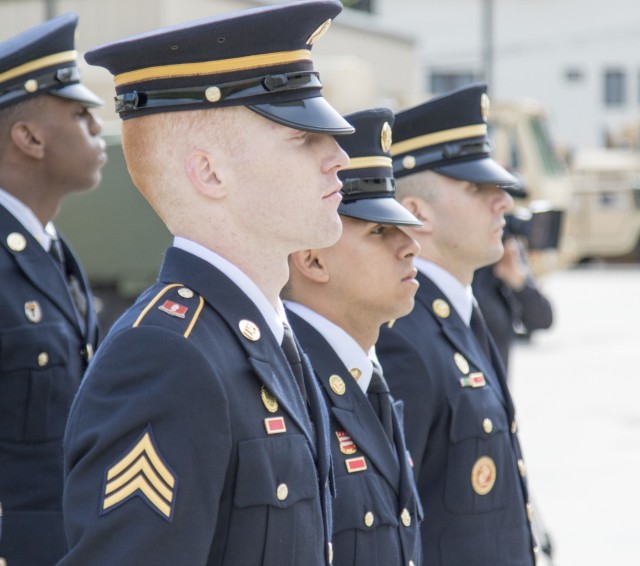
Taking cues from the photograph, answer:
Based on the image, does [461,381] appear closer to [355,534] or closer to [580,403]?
[355,534]

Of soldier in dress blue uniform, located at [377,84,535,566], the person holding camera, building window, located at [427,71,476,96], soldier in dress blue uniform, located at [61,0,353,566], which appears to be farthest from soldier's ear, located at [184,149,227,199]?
building window, located at [427,71,476,96]

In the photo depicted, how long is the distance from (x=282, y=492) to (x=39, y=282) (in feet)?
5.26

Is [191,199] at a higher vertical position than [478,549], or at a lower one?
higher

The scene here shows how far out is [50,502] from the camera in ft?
10.1

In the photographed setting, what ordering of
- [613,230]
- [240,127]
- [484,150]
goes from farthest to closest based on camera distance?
1. [613,230]
2. [484,150]
3. [240,127]

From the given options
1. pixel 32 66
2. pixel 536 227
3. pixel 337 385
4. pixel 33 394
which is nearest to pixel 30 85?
pixel 32 66

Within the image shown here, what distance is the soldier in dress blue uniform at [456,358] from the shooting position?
9.87ft

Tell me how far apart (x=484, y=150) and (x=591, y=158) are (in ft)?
63.7

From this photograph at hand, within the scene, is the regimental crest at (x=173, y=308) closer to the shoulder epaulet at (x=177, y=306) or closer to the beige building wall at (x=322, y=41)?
the shoulder epaulet at (x=177, y=306)

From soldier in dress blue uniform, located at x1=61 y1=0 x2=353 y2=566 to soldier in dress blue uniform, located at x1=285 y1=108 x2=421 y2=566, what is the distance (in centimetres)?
44

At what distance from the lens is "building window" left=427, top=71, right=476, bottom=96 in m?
40.1

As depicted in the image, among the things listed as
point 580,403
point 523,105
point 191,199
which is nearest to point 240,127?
point 191,199

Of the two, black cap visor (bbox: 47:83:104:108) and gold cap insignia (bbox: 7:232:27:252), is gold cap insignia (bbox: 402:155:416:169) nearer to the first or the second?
black cap visor (bbox: 47:83:104:108)

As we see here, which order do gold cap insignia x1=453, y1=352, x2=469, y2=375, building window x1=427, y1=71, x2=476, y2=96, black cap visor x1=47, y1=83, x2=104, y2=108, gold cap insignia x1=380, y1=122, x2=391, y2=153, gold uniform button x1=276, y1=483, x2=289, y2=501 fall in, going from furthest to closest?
building window x1=427, y1=71, x2=476, y2=96 → black cap visor x1=47, y1=83, x2=104, y2=108 → gold cap insignia x1=453, y1=352, x2=469, y2=375 → gold cap insignia x1=380, y1=122, x2=391, y2=153 → gold uniform button x1=276, y1=483, x2=289, y2=501
